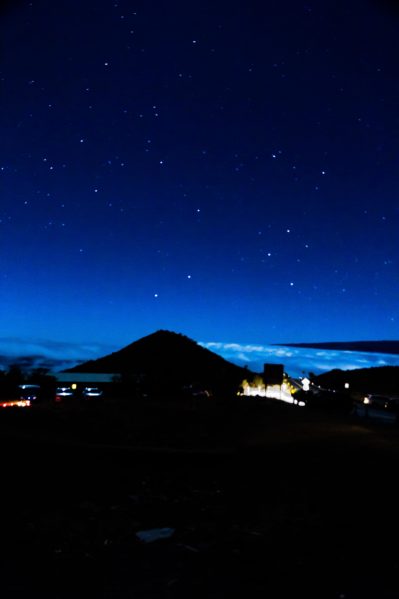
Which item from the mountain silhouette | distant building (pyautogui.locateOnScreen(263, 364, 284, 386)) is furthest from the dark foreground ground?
the mountain silhouette

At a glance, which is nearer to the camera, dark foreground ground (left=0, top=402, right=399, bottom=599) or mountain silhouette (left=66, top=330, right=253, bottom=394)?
dark foreground ground (left=0, top=402, right=399, bottom=599)

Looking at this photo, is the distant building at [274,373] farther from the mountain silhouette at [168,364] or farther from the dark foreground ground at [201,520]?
the dark foreground ground at [201,520]

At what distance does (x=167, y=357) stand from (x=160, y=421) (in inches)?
3145

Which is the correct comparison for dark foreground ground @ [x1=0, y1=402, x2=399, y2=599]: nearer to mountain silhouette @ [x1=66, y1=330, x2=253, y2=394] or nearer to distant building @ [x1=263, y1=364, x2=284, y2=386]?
distant building @ [x1=263, y1=364, x2=284, y2=386]

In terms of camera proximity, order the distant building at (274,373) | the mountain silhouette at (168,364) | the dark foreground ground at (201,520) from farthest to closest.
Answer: the mountain silhouette at (168,364) < the distant building at (274,373) < the dark foreground ground at (201,520)

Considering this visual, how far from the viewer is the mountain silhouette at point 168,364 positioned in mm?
66000

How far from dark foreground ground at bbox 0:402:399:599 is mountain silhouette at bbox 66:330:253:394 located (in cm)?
4351

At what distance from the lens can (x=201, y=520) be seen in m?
7.68

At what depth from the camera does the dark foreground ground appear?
5.27m

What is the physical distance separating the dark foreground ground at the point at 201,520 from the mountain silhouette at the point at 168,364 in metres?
43.5

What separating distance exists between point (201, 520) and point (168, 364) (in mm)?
80494

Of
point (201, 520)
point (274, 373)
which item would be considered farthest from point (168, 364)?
point (201, 520)

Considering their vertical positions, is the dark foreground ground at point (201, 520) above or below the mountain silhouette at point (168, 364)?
below

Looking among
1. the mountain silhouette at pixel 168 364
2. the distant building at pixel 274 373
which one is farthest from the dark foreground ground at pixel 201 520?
the mountain silhouette at pixel 168 364
